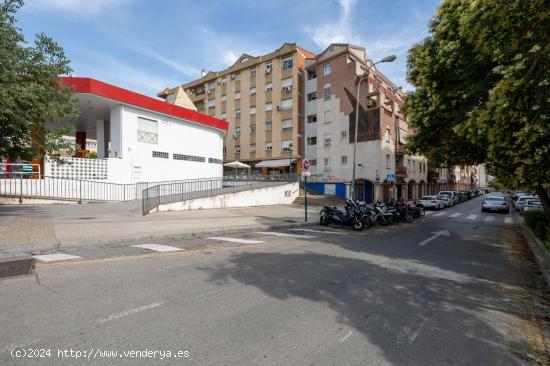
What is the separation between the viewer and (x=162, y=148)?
2478 cm

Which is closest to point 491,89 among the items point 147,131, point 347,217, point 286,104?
point 347,217

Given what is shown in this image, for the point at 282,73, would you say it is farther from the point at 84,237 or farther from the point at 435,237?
the point at 84,237

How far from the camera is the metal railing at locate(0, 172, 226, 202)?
16.7 m

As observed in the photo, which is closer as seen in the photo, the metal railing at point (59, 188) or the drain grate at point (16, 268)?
the drain grate at point (16, 268)

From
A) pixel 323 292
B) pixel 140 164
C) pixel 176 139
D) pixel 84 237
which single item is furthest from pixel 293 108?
pixel 323 292

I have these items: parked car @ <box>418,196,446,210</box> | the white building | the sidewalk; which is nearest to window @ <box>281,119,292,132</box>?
the white building

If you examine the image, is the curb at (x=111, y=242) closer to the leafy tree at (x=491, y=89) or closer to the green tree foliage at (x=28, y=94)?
the green tree foliage at (x=28, y=94)

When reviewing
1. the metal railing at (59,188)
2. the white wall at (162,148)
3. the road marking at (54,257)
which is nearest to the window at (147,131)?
the white wall at (162,148)

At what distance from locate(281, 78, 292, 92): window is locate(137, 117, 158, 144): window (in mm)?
21374

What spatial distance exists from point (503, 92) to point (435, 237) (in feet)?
26.7

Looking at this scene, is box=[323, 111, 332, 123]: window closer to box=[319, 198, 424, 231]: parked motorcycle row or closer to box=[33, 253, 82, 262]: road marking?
box=[319, 198, 424, 231]: parked motorcycle row

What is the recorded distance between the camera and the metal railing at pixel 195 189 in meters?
16.9

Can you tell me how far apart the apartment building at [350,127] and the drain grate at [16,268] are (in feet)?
103

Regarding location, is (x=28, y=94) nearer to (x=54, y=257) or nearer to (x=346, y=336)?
(x=54, y=257)
